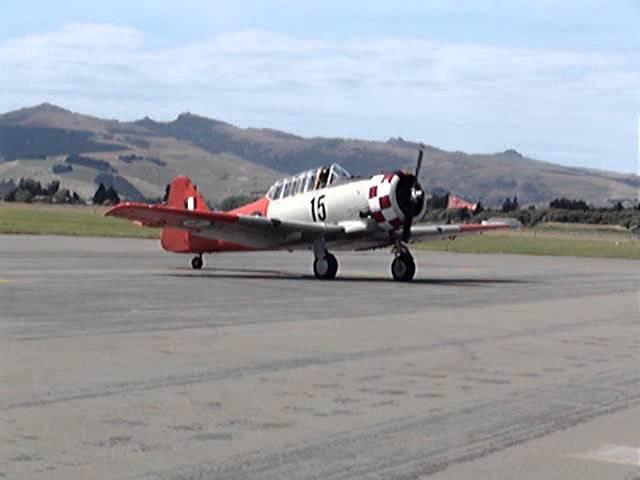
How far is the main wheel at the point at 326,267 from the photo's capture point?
26.3m

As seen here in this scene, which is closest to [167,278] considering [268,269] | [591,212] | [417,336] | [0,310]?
[268,269]

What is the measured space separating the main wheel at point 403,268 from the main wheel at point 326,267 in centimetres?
131

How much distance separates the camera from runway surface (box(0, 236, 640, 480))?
279 inches

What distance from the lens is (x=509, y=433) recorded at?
8.11 meters

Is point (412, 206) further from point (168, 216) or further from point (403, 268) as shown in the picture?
point (168, 216)

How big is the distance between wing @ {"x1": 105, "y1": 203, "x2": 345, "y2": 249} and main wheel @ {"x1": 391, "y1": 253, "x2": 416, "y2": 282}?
1.37m

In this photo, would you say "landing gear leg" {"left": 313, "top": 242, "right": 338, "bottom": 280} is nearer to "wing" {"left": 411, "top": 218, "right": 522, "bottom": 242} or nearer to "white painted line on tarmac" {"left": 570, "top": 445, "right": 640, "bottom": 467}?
"wing" {"left": 411, "top": 218, "right": 522, "bottom": 242}

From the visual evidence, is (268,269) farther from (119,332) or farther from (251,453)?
(251,453)

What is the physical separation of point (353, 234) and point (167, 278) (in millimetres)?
4576

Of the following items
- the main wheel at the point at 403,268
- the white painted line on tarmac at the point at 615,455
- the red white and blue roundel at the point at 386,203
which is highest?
the red white and blue roundel at the point at 386,203

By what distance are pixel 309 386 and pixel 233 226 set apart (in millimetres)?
16829

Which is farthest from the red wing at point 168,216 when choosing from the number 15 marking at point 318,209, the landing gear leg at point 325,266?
the number 15 marking at point 318,209

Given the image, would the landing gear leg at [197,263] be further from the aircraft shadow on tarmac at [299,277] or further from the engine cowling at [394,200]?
the engine cowling at [394,200]

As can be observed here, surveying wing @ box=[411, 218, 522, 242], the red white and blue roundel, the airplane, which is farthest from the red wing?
wing @ box=[411, 218, 522, 242]
